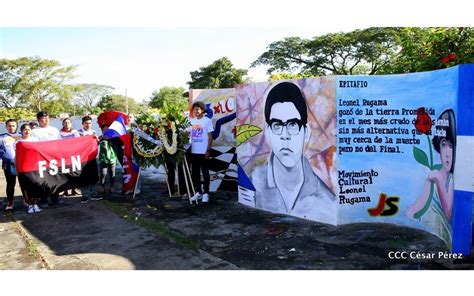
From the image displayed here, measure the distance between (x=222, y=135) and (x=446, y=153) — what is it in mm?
4740

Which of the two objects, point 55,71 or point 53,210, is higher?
point 55,71

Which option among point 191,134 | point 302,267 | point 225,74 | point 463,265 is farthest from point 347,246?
point 225,74

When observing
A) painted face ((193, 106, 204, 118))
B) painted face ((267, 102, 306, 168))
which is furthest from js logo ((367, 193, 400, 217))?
painted face ((193, 106, 204, 118))

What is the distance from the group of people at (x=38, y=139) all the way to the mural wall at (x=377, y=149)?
3.94 m

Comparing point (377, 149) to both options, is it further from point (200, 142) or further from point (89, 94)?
point (89, 94)

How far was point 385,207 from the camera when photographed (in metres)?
5.90

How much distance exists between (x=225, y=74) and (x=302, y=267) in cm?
4229

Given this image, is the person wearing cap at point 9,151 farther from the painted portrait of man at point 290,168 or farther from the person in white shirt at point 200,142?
the painted portrait of man at point 290,168

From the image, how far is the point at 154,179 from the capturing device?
1079 centimetres

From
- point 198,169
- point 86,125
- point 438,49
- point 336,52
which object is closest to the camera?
point 438,49

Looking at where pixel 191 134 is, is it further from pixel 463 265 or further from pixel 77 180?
pixel 463 265

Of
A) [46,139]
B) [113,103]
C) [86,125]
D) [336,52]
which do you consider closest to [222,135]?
[86,125]

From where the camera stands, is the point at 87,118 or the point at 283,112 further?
the point at 87,118

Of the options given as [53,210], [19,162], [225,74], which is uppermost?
[225,74]
